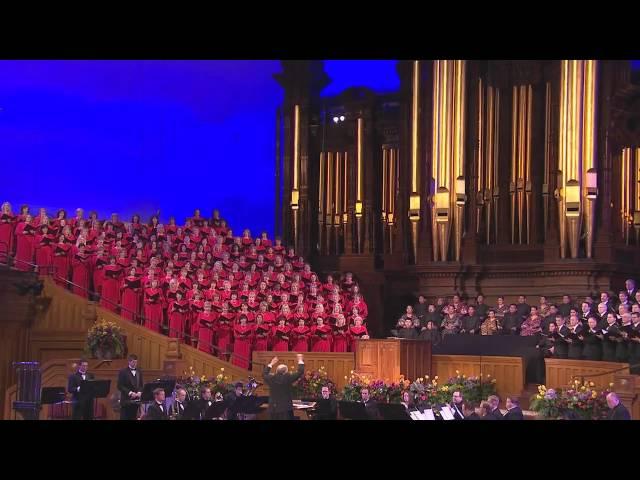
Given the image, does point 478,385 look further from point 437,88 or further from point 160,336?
point 437,88

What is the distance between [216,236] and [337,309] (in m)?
2.78

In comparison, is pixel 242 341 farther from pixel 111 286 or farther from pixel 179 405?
pixel 179 405

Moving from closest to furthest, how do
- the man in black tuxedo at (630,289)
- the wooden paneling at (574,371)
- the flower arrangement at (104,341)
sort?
the wooden paneling at (574,371) → the flower arrangement at (104,341) → the man in black tuxedo at (630,289)

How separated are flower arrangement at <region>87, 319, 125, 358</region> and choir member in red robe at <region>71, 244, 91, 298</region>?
165 centimetres

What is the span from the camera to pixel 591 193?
43.8ft

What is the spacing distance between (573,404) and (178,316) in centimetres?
588

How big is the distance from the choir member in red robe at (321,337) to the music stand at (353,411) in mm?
4672

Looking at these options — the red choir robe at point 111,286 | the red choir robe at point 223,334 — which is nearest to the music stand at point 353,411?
the red choir robe at point 223,334

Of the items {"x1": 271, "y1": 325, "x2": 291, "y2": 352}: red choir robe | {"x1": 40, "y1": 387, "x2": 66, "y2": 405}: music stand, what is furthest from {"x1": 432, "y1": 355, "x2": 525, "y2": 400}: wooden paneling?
{"x1": 40, "y1": 387, "x2": 66, "y2": 405}: music stand

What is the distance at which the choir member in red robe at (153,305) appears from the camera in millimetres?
12875

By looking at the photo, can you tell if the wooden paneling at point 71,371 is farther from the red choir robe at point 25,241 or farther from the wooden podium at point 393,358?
the red choir robe at point 25,241

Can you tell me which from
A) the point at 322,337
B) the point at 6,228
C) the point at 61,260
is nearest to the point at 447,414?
the point at 322,337

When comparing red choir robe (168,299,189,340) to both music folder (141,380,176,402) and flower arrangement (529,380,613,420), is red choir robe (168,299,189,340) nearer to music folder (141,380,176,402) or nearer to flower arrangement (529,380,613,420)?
music folder (141,380,176,402)
